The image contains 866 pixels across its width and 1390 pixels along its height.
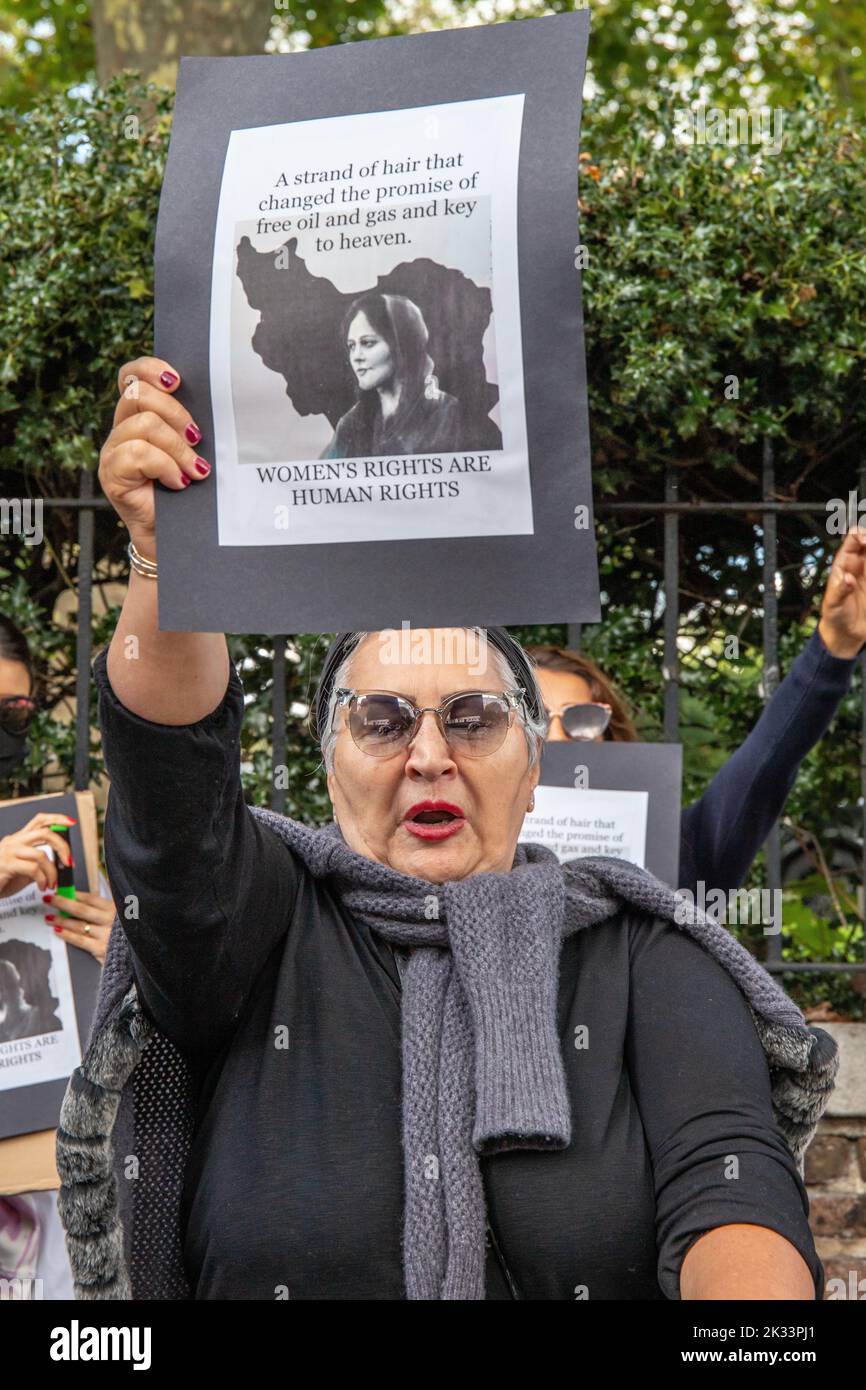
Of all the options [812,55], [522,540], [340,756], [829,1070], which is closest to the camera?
[522,540]

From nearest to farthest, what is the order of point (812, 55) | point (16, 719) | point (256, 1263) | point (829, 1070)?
point (256, 1263) → point (829, 1070) → point (16, 719) → point (812, 55)

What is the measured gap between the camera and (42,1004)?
3.17 meters

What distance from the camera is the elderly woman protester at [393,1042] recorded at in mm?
1760

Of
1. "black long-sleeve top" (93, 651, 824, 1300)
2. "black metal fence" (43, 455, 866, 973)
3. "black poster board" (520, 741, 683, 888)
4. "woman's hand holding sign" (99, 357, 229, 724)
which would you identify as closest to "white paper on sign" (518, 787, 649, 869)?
"black poster board" (520, 741, 683, 888)

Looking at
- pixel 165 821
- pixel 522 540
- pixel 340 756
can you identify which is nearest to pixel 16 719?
pixel 340 756

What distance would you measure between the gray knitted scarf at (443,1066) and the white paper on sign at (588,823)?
1.07 metres

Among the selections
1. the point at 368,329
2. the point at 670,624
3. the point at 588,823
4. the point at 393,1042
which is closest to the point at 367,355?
the point at 368,329

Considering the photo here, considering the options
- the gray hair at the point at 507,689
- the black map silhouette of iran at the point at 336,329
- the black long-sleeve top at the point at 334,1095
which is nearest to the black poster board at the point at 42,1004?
the gray hair at the point at 507,689

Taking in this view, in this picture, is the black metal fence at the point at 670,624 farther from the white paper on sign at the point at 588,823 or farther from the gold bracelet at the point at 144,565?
the gold bracelet at the point at 144,565

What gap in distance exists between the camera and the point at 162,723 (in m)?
1.75

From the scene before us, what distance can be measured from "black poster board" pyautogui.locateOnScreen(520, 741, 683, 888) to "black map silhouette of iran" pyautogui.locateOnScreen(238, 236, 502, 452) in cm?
165

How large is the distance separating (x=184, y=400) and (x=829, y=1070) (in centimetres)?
120

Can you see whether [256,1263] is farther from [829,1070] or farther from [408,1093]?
[829,1070]

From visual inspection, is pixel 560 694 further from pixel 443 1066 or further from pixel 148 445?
pixel 148 445
